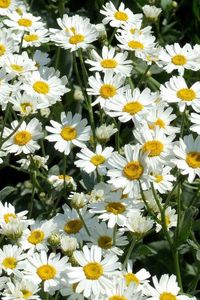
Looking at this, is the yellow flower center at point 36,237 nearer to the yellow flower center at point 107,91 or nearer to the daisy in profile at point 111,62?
the yellow flower center at point 107,91

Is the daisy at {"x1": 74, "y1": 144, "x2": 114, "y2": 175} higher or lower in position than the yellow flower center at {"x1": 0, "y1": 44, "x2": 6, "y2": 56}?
lower

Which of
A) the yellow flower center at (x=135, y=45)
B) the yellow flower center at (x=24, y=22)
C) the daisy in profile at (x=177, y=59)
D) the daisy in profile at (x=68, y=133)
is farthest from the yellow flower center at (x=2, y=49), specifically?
the daisy in profile at (x=177, y=59)

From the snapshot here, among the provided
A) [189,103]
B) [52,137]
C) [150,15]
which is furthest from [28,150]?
[150,15]

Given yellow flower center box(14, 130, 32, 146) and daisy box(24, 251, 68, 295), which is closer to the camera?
daisy box(24, 251, 68, 295)

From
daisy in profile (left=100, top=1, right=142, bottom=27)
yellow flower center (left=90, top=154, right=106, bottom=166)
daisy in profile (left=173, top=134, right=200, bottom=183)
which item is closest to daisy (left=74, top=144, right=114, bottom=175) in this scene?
yellow flower center (left=90, top=154, right=106, bottom=166)

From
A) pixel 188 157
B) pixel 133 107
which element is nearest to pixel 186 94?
pixel 133 107

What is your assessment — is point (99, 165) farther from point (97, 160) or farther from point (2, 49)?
point (2, 49)

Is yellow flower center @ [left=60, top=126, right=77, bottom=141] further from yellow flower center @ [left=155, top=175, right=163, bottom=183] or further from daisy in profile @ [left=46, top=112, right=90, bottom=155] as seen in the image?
yellow flower center @ [left=155, top=175, right=163, bottom=183]
